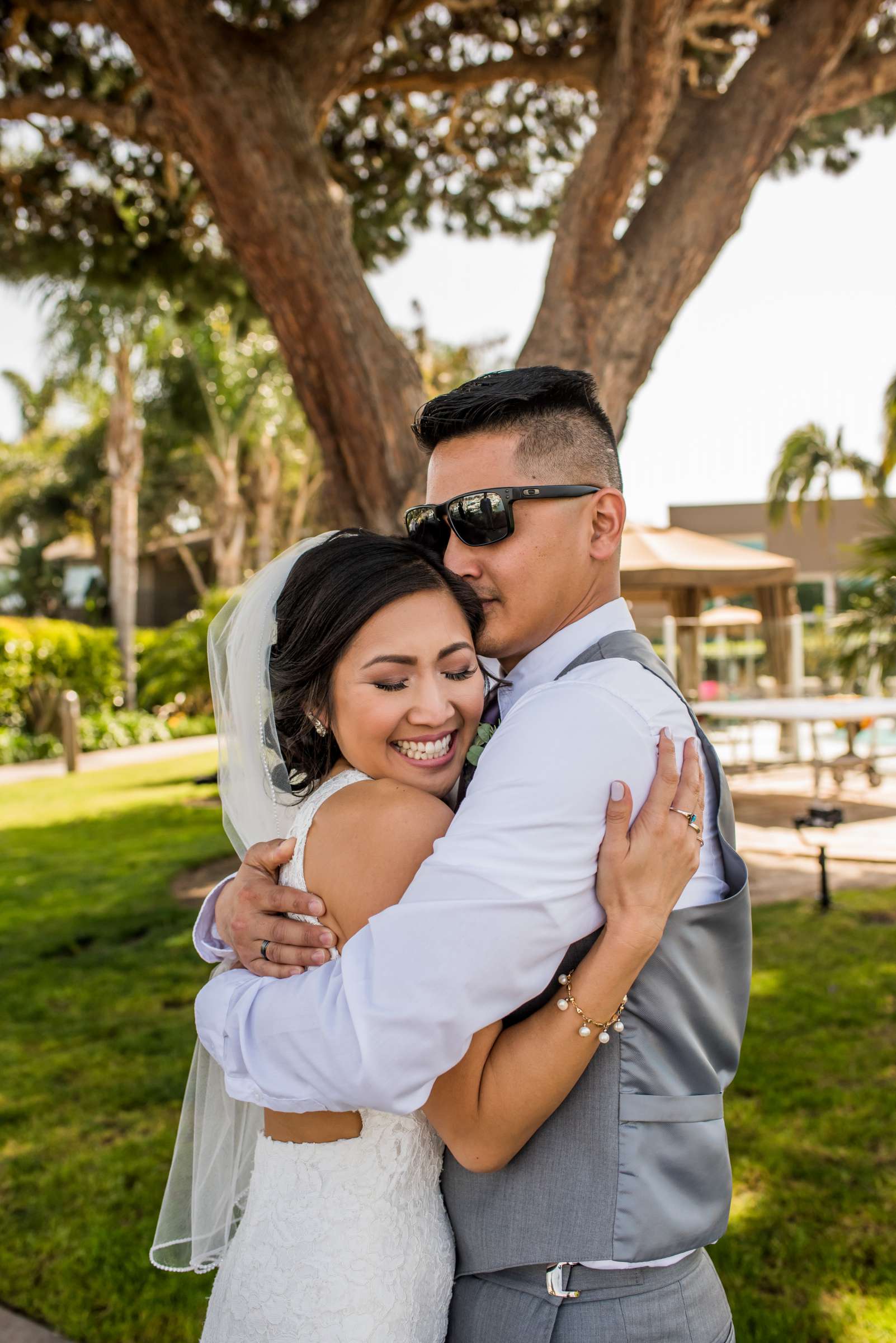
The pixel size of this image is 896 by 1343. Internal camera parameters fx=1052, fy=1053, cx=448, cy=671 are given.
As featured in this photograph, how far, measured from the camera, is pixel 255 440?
29.3m

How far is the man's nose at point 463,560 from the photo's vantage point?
1964 mm

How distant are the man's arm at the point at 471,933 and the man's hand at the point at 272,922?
0.11 m


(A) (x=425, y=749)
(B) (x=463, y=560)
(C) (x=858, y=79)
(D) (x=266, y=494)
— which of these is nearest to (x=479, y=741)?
(A) (x=425, y=749)

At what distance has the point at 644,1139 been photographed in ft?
4.82

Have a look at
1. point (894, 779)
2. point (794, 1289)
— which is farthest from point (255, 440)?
point (794, 1289)

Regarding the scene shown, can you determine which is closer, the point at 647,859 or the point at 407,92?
the point at 647,859

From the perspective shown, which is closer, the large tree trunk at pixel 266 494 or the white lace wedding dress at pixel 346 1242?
the white lace wedding dress at pixel 346 1242

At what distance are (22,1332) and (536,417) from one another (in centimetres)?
322

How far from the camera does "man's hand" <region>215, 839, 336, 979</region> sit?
1.64 m

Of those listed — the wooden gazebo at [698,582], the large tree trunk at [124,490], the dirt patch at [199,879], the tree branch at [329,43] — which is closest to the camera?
the tree branch at [329,43]

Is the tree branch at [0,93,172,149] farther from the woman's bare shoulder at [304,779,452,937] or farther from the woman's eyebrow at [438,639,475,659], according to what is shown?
the woman's bare shoulder at [304,779,452,937]

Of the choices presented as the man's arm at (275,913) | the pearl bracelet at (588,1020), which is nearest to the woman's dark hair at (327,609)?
the man's arm at (275,913)

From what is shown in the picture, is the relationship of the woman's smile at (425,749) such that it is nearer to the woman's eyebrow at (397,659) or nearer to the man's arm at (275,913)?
the woman's eyebrow at (397,659)

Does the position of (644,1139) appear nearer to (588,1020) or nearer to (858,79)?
(588,1020)
